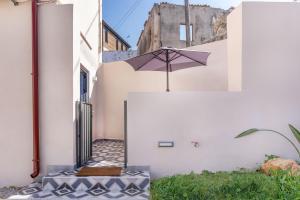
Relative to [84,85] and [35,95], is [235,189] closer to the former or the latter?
[35,95]

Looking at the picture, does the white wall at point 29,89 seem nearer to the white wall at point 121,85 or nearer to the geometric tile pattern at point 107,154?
the geometric tile pattern at point 107,154

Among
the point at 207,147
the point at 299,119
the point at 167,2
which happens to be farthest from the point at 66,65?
the point at 167,2

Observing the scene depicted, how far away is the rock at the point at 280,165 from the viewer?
17.7ft

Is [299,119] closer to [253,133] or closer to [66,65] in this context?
[253,133]

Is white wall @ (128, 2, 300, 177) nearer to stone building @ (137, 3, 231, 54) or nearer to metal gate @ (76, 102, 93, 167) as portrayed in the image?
metal gate @ (76, 102, 93, 167)

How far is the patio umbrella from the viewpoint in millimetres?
7301

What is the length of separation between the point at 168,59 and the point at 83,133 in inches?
126

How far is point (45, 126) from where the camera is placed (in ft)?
20.4

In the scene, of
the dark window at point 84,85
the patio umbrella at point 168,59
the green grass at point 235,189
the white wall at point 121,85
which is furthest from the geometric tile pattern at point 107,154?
the patio umbrella at point 168,59

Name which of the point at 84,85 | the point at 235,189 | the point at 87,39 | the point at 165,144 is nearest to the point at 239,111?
the point at 165,144

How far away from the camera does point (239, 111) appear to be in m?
6.34

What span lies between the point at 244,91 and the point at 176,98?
5.51 ft

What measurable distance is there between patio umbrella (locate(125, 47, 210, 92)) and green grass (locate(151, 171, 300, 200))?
120 inches

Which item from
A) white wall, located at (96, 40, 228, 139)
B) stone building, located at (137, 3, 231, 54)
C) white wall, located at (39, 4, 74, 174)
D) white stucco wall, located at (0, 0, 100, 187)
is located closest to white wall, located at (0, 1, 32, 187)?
white stucco wall, located at (0, 0, 100, 187)
